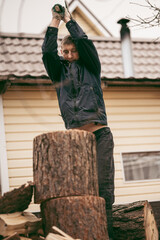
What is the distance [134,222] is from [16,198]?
150cm

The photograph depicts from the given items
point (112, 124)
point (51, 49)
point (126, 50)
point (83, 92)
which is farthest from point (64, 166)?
point (126, 50)

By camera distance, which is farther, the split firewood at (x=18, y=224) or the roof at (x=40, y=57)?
the roof at (x=40, y=57)

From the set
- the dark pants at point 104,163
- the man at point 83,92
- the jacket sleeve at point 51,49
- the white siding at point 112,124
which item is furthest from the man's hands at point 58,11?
the white siding at point 112,124

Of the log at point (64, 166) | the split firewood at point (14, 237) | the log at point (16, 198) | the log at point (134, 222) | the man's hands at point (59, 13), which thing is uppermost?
the man's hands at point (59, 13)

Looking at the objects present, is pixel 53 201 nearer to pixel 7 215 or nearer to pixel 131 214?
pixel 7 215

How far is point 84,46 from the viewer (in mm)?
5352

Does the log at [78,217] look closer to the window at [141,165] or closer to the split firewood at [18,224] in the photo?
the split firewood at [18,224]

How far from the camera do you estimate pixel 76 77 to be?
546cm

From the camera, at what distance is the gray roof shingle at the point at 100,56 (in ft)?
35.3

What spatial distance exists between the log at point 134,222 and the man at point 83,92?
0.30m

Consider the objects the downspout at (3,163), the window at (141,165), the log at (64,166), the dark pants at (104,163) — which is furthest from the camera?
the window at (141,165)

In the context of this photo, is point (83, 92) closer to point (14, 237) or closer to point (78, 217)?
point (78, 217)

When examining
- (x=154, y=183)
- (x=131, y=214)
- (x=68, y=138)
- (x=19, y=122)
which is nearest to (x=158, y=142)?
(x=154, y=183)

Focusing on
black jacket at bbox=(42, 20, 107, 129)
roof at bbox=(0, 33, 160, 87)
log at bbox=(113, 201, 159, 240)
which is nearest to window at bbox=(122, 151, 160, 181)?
roof at bbox=(0, 33, 160, 87)
